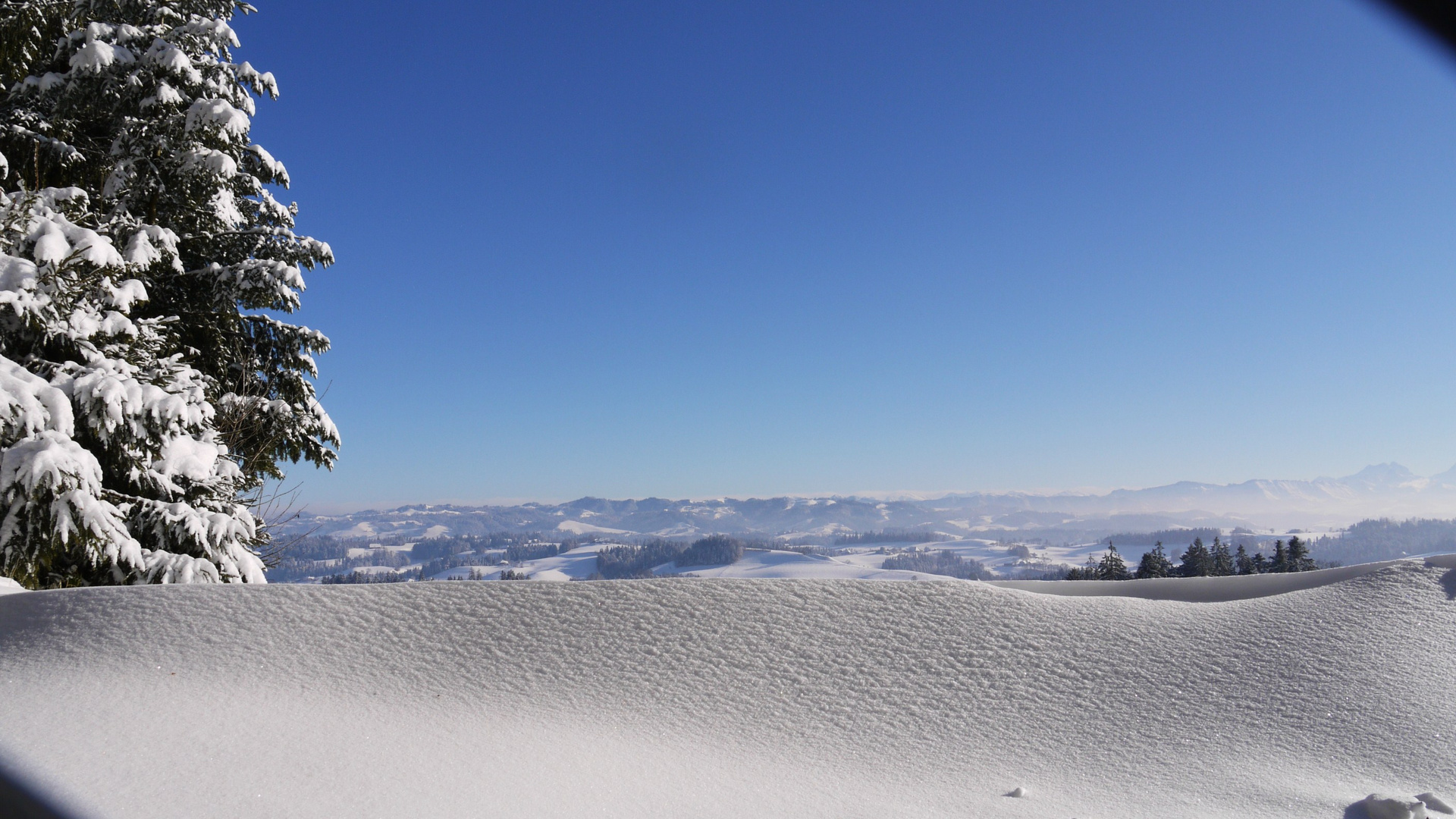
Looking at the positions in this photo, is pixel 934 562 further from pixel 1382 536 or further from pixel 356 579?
pixel 356 579

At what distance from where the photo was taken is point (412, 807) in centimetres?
251

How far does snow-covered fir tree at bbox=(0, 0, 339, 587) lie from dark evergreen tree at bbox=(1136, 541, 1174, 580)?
60.4ft

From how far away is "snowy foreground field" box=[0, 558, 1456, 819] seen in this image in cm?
279

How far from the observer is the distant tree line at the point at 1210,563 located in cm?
1753

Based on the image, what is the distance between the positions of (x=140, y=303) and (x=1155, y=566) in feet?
69.5

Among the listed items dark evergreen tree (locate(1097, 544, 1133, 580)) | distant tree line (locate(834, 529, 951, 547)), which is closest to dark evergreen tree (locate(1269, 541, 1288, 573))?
dark evergreen tree (locate(1097, 544, 1133, 580))

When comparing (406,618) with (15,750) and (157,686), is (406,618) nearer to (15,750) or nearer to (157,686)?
(157,686)

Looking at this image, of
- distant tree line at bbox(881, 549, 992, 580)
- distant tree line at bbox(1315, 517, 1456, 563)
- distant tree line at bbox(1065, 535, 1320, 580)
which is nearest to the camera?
distant tree line at bbox(1065, 535, 1320, 580)

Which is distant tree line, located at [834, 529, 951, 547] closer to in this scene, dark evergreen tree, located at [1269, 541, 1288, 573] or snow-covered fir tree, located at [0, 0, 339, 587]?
dark evergreen tree, located at [1269, 541, 1288, 573]

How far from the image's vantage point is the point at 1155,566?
1891 cm

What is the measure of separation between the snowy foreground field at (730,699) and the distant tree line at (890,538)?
121238 mm

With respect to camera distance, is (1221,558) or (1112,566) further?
(1221,558)

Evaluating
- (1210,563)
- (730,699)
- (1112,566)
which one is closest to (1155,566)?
(1210,563)

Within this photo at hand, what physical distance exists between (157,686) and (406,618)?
45.5 inches
